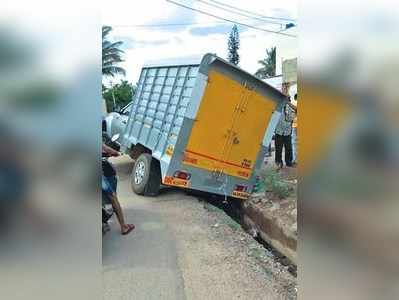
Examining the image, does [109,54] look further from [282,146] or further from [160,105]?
[282,146]

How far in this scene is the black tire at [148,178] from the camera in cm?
764

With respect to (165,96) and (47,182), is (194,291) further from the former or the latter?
(165,96)

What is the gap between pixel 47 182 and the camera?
165 cm

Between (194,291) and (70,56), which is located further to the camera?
(194,291)

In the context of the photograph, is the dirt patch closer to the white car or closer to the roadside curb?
the roadside curb

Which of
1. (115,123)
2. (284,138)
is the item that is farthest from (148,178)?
(115,123)

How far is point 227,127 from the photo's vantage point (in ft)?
23.2

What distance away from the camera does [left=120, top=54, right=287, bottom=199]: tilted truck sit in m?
6.77

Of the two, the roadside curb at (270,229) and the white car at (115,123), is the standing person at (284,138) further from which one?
the white car at (115,123)

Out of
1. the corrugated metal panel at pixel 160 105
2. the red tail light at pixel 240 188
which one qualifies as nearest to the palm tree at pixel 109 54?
the corrugated metal panel at pixel 160 105

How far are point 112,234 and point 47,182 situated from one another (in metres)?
4.01

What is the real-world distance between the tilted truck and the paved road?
2.41 feet

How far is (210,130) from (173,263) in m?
2.72

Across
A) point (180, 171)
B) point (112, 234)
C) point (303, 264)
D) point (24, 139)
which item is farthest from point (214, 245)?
point (24, 139)
